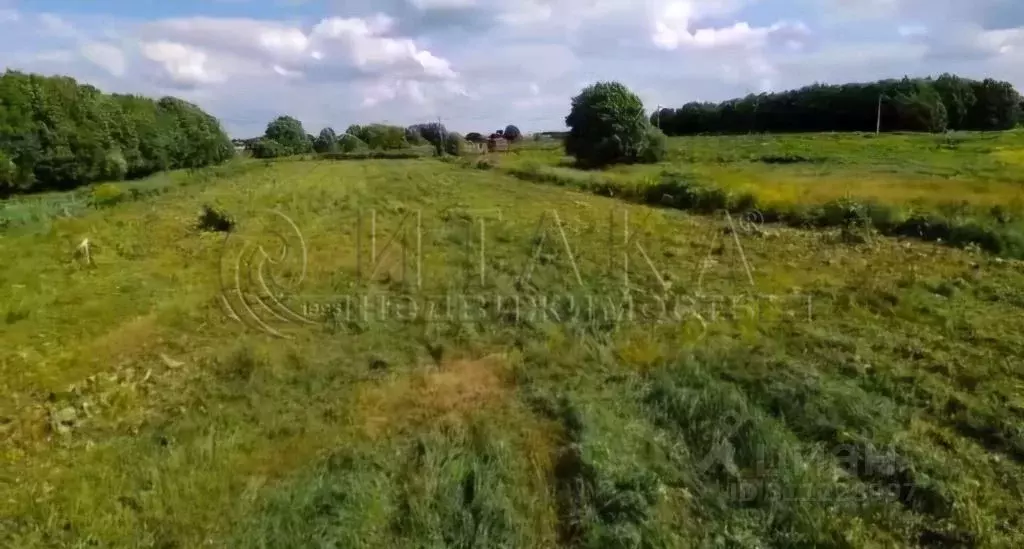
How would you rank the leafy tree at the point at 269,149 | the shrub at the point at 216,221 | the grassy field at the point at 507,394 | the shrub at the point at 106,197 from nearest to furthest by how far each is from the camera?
the grassy field at the point at 507,394, the shrub at the point at 216,221, the shrub at the point at 106,197, the leafy tree at the point at 269,149

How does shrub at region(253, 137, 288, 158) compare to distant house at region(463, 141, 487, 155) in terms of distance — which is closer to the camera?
distant house at region(463, 141, 487, 155)

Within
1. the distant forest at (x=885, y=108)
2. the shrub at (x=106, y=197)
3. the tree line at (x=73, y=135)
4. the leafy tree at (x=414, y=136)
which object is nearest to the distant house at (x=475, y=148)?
the leafy tree at (x=414, y=136)

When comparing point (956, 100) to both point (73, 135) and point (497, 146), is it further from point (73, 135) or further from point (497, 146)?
point (73, 135)

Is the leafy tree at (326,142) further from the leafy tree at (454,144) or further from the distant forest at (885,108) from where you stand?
the distant forest at (885,108)

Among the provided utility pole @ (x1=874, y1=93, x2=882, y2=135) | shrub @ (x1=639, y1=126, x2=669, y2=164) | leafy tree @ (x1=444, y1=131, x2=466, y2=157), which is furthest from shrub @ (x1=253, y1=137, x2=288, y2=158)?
utility pole @ (x1=874, y1=93, x2=882, y2=135)

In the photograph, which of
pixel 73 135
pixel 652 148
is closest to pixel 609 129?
pixel 652 148

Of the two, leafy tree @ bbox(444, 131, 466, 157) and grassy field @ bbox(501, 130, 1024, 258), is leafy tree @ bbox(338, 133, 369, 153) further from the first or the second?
grassy field @ bbox(501, 130, 1024, 258)
